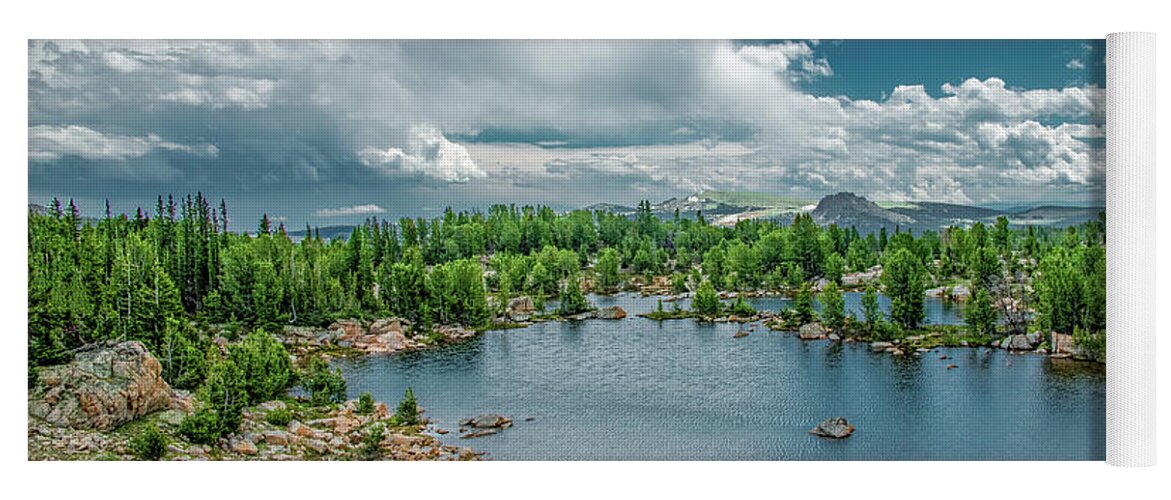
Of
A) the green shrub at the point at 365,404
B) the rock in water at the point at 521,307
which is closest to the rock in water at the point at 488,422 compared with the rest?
the green shrub at the point at 365,404

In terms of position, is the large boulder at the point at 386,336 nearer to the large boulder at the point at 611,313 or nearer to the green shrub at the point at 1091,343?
the large boulder at the point at 611,313

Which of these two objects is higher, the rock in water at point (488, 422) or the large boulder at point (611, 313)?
the large boulder at point (611, 313)

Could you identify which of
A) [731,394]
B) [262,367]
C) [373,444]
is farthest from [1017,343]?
[262,367]

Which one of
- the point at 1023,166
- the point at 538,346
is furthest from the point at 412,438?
the point at 1023,166

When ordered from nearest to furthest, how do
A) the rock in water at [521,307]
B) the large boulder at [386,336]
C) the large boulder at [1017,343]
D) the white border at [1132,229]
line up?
the white border at [1132,229] < the large boulder at [1017,343] < the large boulder at [386,336] < the rock in water at [521,307]

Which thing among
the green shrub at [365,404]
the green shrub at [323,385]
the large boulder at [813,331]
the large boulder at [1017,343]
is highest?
the large boulder at [813,331]

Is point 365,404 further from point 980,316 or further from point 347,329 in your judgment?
point 980,316

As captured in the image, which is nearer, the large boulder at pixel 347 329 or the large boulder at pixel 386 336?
the large boulder at pixel 347 329

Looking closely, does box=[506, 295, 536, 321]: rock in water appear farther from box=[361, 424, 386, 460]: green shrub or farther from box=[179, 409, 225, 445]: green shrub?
box=[179, 409, 225, 445]: green shrub
